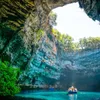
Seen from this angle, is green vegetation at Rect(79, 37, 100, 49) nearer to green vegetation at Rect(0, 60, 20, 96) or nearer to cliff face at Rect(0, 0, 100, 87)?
cliff face at Rect(0, 0, 100, 87)

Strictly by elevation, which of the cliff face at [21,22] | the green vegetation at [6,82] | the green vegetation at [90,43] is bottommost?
the green vegetation at [6,82]

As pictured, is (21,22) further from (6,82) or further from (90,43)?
(90,43)

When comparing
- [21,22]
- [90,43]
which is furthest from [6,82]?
[90,43]

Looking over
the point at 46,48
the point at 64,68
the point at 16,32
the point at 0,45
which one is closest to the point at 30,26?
the point at 16,32

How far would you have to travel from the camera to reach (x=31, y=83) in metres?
34.9

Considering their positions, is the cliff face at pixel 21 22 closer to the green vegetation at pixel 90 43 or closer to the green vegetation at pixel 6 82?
the green vegetation at pixel 6 82

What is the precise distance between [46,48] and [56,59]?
5505 mm

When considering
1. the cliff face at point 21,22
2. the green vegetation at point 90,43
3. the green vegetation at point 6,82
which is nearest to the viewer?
the green vegetation at point 6,82

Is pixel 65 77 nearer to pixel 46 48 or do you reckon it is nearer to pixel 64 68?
pixel 64 68

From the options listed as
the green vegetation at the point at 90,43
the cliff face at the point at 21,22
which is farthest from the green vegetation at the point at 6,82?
the green vegetation at the point at 90,43

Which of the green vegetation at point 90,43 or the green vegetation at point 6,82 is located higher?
the green vegetation at point 90,43

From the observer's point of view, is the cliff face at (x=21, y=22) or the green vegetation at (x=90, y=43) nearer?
the cliff face at (x=21, y=22)

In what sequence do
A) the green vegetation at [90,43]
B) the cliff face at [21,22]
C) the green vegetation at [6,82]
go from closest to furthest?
the green vegetation at [6,82]
the cliff face at [21,22]
the green vegetation at [90,43]

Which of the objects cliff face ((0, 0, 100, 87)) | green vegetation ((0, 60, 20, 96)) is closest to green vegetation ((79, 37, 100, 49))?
cliff face ((0, 0, 100, 87))
